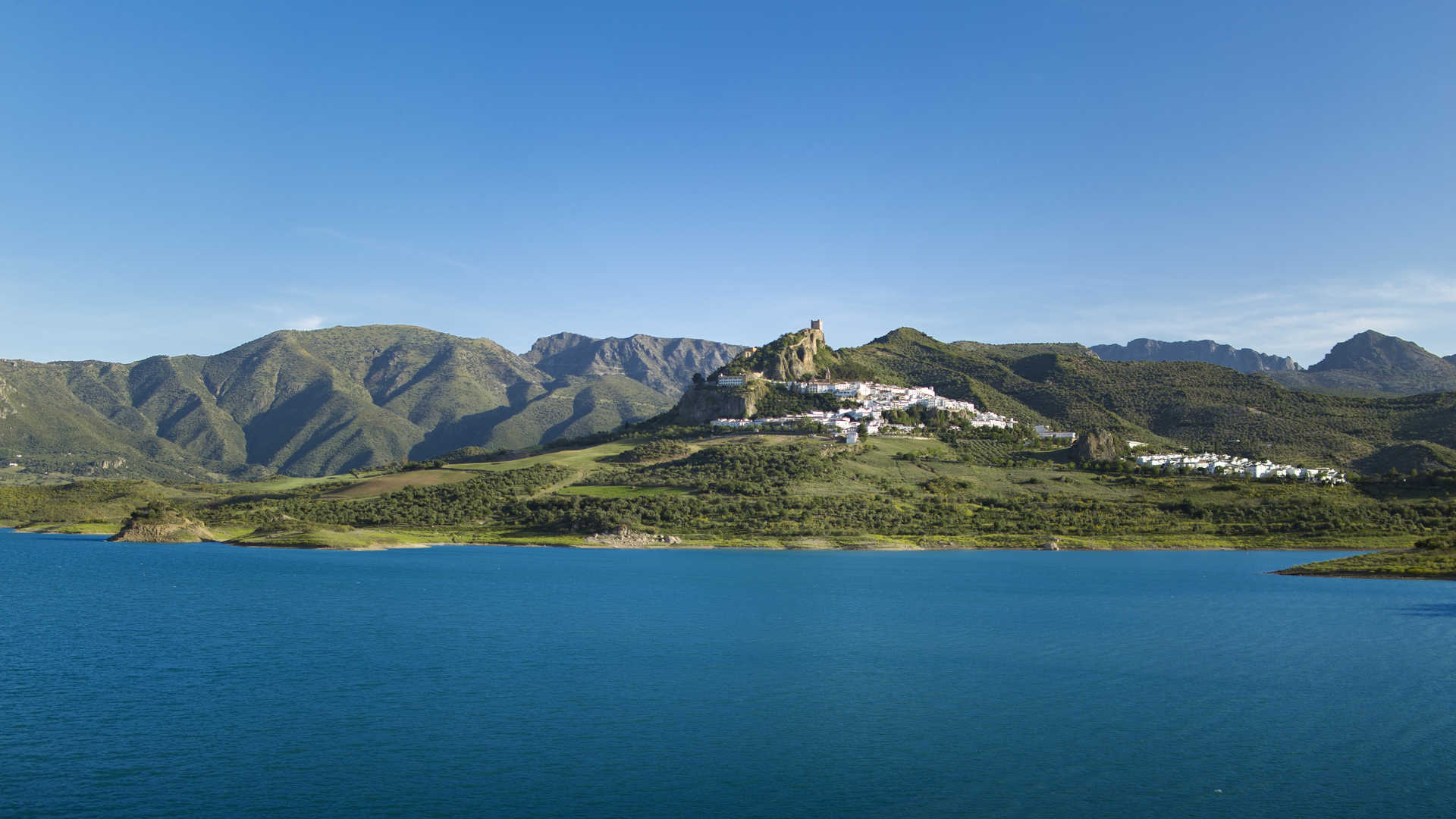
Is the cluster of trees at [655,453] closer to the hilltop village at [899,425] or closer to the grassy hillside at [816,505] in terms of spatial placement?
the grassy hillside at [816,505]

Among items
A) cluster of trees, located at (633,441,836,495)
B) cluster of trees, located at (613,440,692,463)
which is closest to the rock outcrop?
cluster of trees, located at (633,441,836,495)

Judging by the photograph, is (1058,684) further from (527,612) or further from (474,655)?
(527,612)

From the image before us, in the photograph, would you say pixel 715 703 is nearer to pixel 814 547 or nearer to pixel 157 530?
pixel 814 547

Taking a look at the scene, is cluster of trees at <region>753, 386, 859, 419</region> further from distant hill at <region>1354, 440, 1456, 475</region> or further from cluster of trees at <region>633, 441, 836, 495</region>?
distant hill at <region>1354, 440, 1456, 475</region>

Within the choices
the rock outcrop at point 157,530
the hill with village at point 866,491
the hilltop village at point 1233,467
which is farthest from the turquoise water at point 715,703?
the hilltop village at point 1233,467

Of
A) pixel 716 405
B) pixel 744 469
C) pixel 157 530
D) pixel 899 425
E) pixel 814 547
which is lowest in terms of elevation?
pixel 814 547

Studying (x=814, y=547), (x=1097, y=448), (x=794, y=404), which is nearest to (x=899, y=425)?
(x=794, y=404)

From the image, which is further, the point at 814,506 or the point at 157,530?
the point at 814,506

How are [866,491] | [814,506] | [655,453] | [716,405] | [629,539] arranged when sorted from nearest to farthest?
[629,539] → [814,506] → [866,491] → [655,453] → [716,405]
